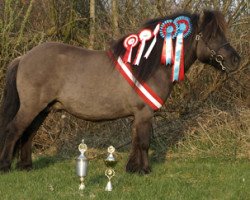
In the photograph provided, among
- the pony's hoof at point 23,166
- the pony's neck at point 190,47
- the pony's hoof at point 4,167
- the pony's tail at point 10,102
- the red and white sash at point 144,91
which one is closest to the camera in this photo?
the red and white sash at point 144,91

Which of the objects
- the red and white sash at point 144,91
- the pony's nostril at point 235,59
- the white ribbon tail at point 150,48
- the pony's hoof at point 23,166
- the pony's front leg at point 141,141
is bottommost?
the pony's hoof at point 23,166

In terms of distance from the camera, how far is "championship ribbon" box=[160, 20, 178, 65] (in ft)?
18.8

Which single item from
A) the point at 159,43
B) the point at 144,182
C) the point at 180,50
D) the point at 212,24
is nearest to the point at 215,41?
the point at 212,24

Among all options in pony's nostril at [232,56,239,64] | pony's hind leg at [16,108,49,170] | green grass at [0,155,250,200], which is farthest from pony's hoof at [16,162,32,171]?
pony's nostril at [232,56,239,64]

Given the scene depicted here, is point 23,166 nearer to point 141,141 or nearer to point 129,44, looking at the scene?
point 141,141

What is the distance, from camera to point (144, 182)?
525 centimetres

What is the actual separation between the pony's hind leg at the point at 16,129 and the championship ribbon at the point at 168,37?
1.84m

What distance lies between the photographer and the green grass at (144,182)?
4652mm

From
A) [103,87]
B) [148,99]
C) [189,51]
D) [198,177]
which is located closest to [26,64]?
[103,87]

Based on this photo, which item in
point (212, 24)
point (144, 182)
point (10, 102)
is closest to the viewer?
point (144, 182)

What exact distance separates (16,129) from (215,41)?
2943 mm

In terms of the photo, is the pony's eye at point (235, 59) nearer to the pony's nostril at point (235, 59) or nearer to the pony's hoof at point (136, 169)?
the pony's nostril at point (235, 59)

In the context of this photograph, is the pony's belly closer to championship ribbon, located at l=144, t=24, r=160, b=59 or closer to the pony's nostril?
championship ribbon, located at l=144, t=24, r=160, b=59

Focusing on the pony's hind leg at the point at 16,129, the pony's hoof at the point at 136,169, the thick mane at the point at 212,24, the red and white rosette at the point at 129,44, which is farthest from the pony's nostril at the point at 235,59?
the pony's hind leg at the point at 16,129
